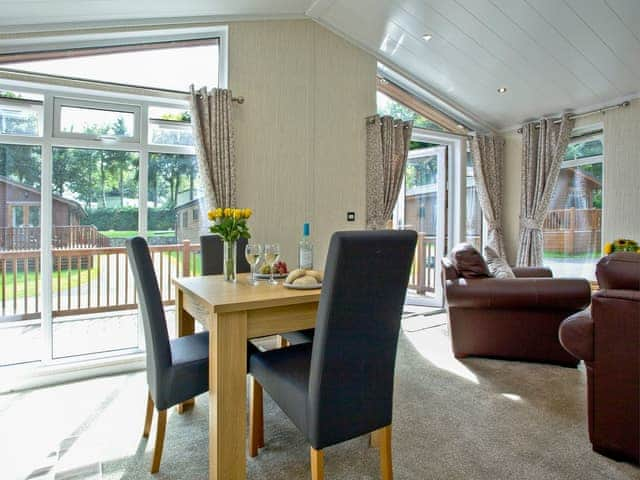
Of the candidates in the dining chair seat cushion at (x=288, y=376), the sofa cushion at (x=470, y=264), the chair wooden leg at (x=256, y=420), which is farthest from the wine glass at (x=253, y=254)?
the sofa cushion at (x=470, y=264)

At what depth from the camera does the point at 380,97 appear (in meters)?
4.50

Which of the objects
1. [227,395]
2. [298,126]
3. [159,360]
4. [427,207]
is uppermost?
[298,126]

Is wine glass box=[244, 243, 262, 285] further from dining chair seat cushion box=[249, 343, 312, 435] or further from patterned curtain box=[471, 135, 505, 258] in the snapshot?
patterned curtain box=[471, 135, 505, 258]

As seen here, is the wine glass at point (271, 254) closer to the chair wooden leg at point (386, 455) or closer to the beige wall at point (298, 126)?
the chair wooden leg at point (386, 455)

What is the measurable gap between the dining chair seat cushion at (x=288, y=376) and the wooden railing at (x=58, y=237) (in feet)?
6.46

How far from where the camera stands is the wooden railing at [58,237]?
2764mm

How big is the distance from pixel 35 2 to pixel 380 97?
3.25 metres

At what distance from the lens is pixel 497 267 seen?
3418mm

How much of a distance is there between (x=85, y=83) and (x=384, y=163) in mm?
2793

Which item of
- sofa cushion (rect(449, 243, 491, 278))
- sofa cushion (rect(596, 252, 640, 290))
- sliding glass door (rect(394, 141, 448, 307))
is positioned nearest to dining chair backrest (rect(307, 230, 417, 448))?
sofa cushion (rect(596, 252, 640, 290))

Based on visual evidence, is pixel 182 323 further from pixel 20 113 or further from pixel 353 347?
pixel 20 113

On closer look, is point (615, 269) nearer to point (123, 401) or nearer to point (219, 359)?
point (219, 359)

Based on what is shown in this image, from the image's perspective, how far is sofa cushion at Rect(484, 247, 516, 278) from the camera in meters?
3.30

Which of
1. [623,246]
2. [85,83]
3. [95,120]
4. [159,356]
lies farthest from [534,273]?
[85,83]
